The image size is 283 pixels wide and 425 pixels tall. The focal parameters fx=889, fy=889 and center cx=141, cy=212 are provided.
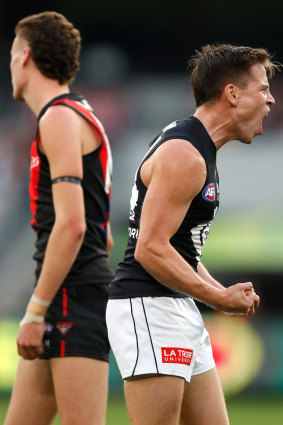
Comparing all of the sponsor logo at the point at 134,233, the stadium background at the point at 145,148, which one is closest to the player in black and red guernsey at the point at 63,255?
the sponsor logo at the point at 134,233

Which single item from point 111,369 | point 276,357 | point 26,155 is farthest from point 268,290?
point 26,155

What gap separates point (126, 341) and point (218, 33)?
1641cm

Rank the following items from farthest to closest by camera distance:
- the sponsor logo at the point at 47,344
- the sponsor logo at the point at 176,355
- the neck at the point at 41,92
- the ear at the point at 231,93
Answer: the neck at the point at 41,92
the sponsor logo at the point at 47,344
the ear at the point at 231,93
the sponsor logo at the point at 176,355

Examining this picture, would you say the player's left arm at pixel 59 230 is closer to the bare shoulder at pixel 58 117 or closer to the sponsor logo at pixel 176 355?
the bare shoulder at pixel 58 117

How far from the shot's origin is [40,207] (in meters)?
4.27

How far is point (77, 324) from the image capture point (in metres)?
4.16

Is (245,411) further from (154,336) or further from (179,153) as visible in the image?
(179,153)

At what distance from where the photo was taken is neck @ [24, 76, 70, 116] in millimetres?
4414

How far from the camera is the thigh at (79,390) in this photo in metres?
4.01

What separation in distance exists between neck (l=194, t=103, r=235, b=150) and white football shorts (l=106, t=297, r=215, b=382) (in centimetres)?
71

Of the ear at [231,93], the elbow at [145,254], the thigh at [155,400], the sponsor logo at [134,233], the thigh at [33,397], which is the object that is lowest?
the thigh at [33,397]

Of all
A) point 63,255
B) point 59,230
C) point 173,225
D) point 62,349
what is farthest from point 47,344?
point 173,225

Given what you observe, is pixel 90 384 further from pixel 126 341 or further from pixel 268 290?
pixel 268 290

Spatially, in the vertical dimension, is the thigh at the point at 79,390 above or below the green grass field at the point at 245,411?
above
